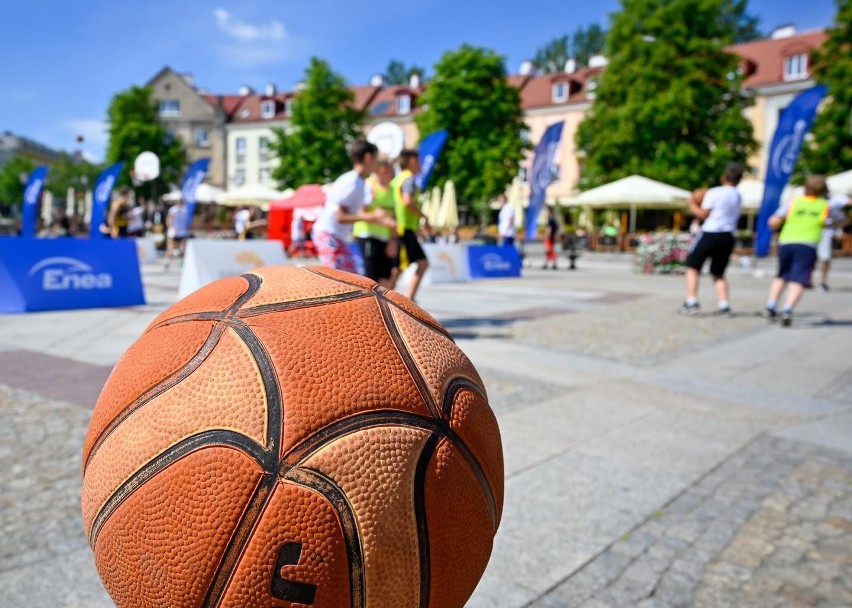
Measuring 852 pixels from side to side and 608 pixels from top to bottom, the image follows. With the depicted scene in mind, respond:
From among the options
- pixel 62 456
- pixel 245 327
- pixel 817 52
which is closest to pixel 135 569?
pixel 245 327

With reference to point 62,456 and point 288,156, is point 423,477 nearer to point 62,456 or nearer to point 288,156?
point 62,456

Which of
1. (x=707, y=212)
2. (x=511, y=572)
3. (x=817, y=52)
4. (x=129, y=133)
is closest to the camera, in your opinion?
(x=511, y=572)

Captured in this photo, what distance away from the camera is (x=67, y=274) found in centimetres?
948

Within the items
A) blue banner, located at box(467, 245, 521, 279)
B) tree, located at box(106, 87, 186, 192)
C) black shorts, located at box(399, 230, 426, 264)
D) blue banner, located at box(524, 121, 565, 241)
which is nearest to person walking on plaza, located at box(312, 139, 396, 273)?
black shorts, located at box(399, 230, 426, 264)

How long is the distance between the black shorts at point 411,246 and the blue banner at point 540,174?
12383 mm

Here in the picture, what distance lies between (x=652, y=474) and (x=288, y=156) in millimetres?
52637

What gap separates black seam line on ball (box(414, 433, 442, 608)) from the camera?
1.70m

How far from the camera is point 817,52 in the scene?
37250mm

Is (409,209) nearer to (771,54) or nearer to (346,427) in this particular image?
(346,427)

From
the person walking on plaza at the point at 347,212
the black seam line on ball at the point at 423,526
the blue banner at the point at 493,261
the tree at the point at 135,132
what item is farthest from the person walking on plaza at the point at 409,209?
the tree at the point at 135,132

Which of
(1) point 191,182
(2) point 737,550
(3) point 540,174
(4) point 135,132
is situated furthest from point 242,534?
(4) point 135,132

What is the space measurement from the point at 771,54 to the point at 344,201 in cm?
5144

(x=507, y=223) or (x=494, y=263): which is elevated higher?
(x=507, y=223)

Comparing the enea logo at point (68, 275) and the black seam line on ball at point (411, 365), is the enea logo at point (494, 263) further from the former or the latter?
the black seam line on ball at point (411, 365)
